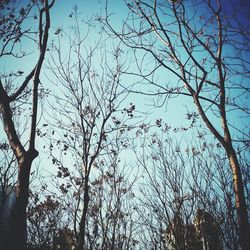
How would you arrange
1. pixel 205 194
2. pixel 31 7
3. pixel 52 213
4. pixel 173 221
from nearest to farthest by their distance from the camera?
pixel 31 7
pixel 173 221
pixel 205 194
pixel 52 213

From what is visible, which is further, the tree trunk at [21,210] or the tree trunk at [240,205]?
the tree trunk at [240,205]

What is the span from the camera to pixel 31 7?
5.68m

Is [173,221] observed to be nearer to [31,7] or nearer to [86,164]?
[86,164]

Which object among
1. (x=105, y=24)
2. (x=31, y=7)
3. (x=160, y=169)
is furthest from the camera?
(x=160, y=169)

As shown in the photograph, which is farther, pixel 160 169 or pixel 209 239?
pixel 160 169

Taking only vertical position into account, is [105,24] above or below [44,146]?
above

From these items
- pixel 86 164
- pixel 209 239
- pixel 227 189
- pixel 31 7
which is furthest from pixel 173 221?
pixel 31 7

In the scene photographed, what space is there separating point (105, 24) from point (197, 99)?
8.12 ft

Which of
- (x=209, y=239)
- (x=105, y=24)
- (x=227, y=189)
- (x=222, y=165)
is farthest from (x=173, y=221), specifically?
(x=105, y=24)

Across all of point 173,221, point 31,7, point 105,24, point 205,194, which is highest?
point 31,7

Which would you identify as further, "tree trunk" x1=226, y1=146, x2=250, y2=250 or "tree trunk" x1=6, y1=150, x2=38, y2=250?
"tree trunk" x1=226, y1=146, x2=250, y2=250

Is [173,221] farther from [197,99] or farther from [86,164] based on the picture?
[197,99]

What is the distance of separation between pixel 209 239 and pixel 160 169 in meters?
2.34

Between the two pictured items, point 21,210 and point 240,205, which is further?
point 240,205
